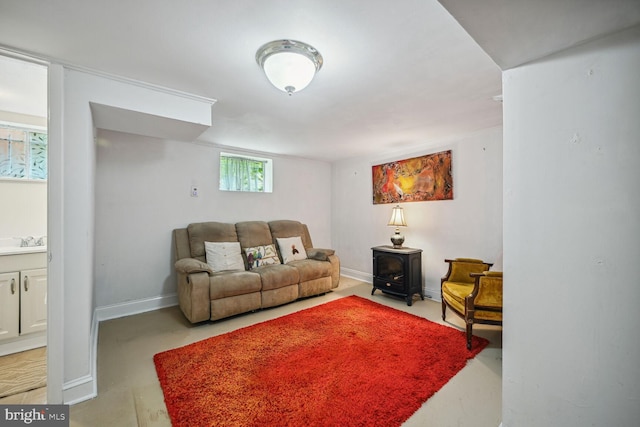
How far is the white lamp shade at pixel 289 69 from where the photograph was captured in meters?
1.65

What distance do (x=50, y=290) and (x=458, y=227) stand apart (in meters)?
4.09

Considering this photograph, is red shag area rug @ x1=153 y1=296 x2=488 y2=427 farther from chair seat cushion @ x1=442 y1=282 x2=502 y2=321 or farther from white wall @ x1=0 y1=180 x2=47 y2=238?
white wall @ x1=0 y1=180 x2=47 y2=238

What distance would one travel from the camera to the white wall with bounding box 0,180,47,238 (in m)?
2.68

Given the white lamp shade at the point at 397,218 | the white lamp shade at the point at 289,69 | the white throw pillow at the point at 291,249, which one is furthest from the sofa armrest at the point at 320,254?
the white lamp shade at the point at 289,69

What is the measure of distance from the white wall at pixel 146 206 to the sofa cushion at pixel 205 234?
8.3 inches

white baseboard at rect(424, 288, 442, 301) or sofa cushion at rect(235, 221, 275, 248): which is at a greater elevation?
sofa cushion at rect(235, 221, 275, 248)

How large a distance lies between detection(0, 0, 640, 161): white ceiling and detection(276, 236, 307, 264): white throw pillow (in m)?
2.08

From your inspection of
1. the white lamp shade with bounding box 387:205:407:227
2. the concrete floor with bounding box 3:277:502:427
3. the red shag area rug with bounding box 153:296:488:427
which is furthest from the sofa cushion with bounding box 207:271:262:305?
the white lamp shade with bounding box 387:205:407:227

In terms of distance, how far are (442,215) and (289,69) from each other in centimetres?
298

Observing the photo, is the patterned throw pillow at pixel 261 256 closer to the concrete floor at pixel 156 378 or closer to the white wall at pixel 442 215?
the concrete floor at pixel 156 378

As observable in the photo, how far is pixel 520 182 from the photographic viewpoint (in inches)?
45.3

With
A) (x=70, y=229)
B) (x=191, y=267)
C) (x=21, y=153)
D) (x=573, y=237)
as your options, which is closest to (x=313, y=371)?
(x=191, y=267)

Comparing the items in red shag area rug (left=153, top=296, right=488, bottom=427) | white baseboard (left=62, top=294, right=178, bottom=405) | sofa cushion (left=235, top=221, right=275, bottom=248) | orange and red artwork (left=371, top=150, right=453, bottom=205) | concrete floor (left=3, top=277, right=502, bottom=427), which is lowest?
concrete floor (left=3, top=277, right=502, bottom=427)

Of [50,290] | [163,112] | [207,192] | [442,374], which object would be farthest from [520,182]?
[207,192]
